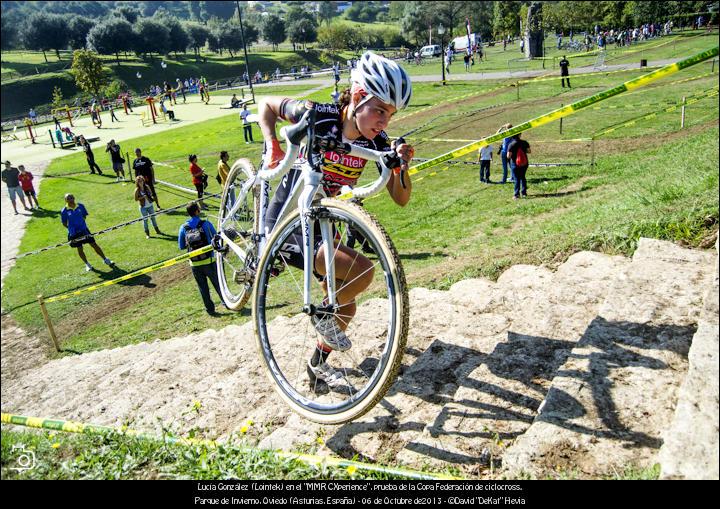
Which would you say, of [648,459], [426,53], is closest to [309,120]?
[648,459]

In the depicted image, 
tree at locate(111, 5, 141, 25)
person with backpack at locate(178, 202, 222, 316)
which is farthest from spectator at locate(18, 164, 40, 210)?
tree at locate(111, 5, 141, 25)

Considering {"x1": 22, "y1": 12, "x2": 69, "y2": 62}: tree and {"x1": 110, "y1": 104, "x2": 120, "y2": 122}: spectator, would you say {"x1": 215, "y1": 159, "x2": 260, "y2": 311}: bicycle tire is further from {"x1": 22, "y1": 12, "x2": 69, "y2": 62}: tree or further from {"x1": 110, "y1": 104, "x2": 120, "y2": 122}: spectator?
{"x1": 22, "y1": 12, "x2": 69, "y2": 62}: tree

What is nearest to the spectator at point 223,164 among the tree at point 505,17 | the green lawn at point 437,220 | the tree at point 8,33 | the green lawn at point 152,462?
the green lawn at point 437,220

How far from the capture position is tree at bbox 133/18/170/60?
11.1 m

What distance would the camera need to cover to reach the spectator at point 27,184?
A: 12.0 meters

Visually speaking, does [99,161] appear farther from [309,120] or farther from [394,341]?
[394,341]

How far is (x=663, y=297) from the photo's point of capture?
16.3ft

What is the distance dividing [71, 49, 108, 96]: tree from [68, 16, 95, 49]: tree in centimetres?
18

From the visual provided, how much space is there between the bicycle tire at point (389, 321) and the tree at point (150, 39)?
26.8 ft

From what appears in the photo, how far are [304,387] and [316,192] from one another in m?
2.13

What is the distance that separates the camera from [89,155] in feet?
39.4

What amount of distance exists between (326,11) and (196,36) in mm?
3238

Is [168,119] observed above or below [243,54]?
below

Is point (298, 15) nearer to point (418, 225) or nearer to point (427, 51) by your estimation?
point (427, 51)
